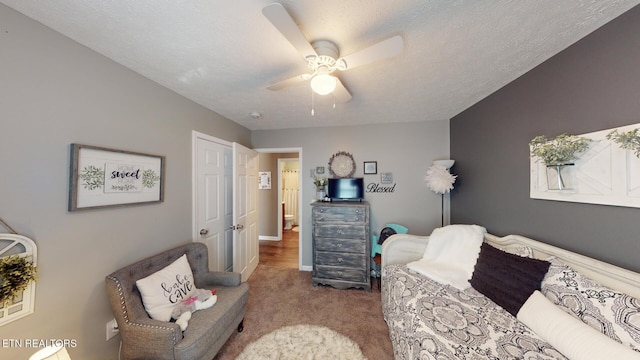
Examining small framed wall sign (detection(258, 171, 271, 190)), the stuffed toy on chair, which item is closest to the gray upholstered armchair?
the stuffed toy on chair

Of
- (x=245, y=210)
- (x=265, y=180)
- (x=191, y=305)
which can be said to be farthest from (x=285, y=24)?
(x=265, y=180)

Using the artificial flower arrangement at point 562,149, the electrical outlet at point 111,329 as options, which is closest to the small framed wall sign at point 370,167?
the artificial flower arrangement at point 562,149

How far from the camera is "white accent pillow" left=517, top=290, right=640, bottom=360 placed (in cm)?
91

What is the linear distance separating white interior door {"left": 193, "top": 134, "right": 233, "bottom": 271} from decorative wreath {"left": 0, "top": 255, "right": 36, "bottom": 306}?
1.27 meters

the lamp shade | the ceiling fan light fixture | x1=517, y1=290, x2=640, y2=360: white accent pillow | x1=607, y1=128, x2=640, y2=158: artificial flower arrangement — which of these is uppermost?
the ceiling fan light fixture

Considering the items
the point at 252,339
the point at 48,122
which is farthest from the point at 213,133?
the point at 252,339

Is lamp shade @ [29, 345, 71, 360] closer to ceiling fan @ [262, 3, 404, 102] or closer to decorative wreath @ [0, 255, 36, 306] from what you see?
decorative wreath @ [0, 255, 36, 306]

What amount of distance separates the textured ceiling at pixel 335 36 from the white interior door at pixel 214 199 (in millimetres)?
753

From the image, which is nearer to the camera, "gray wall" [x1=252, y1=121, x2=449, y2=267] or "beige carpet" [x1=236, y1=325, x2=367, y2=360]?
"beige carpet" [x1=236, y1=325, x2=367, y2=360]

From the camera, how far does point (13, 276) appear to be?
39.1 inches

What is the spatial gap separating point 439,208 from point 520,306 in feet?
6.13

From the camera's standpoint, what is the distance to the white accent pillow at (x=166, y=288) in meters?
1.49

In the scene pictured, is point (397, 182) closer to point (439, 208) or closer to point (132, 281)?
point (439, 208)

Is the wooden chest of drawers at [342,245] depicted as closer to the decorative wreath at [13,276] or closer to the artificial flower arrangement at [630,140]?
the artificial flower arrangement at [630,140]
